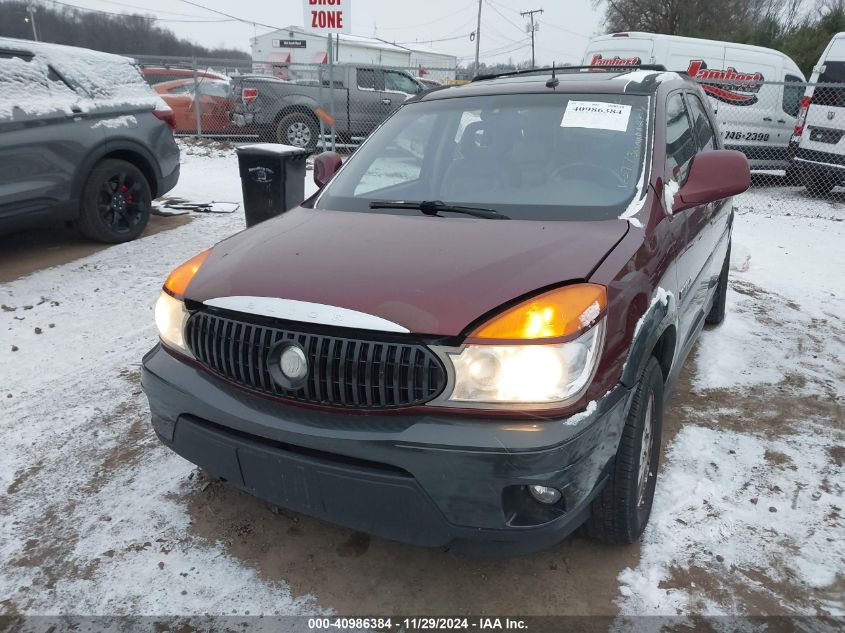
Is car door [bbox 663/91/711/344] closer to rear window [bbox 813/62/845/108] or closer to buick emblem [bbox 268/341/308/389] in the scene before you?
buick emblem [bbox 268/341/308/389]

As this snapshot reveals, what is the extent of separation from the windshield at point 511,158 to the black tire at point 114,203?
3.77 metres

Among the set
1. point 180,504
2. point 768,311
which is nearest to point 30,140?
point 180,504

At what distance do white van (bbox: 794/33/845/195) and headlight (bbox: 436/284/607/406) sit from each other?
10200mm

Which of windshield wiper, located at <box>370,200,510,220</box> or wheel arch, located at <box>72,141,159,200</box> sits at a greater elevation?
windshield wiper, located at <box>370,200,510,220</box>

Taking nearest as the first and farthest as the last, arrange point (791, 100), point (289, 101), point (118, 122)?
point (118, 122) → point (791, 100) → point (289, 101)

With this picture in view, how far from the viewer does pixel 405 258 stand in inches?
85.0

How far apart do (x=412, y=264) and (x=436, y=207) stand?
633mm

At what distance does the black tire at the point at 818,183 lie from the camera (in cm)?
1078

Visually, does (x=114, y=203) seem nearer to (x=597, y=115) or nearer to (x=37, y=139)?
(x=37, y=139)

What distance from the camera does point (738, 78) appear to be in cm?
1166

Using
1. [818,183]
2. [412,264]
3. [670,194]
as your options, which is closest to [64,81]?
[412,264]

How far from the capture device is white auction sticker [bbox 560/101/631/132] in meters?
2.84

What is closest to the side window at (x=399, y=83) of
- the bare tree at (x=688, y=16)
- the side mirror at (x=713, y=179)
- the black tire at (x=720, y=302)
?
the black tire at (x=720, y=302)

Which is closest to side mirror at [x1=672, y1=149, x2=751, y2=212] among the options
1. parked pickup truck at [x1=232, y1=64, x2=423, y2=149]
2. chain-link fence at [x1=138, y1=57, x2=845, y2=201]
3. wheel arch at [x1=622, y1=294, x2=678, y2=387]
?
wheel arch at [x1=622, y1=294, x2=678, y2=387]
